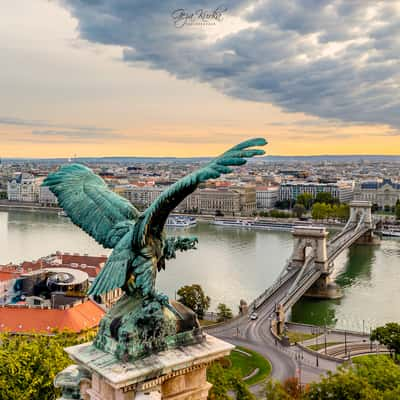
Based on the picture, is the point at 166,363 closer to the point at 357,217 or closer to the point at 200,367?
the point at 200,367

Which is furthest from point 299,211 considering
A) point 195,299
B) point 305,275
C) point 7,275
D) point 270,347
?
point 270,347

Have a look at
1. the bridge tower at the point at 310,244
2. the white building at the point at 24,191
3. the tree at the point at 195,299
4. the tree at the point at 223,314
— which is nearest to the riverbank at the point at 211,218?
the white building at the point at 24,191

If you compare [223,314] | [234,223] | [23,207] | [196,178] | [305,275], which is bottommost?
[223,314]

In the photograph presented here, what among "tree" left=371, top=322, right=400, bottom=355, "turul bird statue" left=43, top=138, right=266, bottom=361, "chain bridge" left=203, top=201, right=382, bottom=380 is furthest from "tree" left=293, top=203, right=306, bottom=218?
"turul bird statue" left=43, top=138, right=266, bottom=361

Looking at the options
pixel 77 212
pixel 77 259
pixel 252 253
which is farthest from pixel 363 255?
pixel 77 212

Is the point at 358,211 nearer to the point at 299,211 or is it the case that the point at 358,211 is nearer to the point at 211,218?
the point at 299,211

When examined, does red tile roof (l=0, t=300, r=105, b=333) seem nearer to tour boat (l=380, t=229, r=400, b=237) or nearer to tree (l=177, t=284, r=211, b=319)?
tree (l=177, t=284, r=211, b=319)
